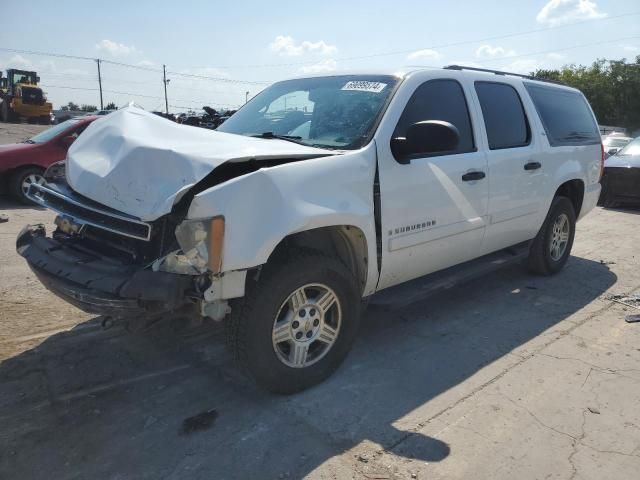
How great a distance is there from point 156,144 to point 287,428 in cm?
176

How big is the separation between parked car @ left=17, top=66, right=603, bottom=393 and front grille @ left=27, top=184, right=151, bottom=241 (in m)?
0.01

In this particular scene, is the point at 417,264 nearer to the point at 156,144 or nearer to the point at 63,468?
the point at 156,144

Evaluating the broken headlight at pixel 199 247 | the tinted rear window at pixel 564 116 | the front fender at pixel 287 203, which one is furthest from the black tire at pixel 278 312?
the tinted rear window at pixel 564 116

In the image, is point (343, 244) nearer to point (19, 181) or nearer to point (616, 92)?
point (19, 181)

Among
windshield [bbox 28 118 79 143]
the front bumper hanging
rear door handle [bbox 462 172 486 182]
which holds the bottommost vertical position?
the front bumper hanging

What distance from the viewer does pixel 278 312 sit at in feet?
9.82

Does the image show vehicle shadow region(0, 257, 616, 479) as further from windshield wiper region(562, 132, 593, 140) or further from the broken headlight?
windshield wiper region(562, 132, 593, 140)

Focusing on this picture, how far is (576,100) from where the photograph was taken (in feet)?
19.4

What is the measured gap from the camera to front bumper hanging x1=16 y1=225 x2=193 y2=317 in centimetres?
262

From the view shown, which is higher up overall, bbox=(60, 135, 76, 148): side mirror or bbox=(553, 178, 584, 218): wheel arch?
bbox=(60, 135, 76, 148): side mirror

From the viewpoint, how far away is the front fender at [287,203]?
8.58 feet

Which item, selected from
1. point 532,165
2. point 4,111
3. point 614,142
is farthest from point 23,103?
point 532,165

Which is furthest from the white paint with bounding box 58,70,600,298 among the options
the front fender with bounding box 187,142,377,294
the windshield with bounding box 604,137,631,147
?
the windshield with bounding box 604,137,631,147

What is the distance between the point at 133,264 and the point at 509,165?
3.20m
